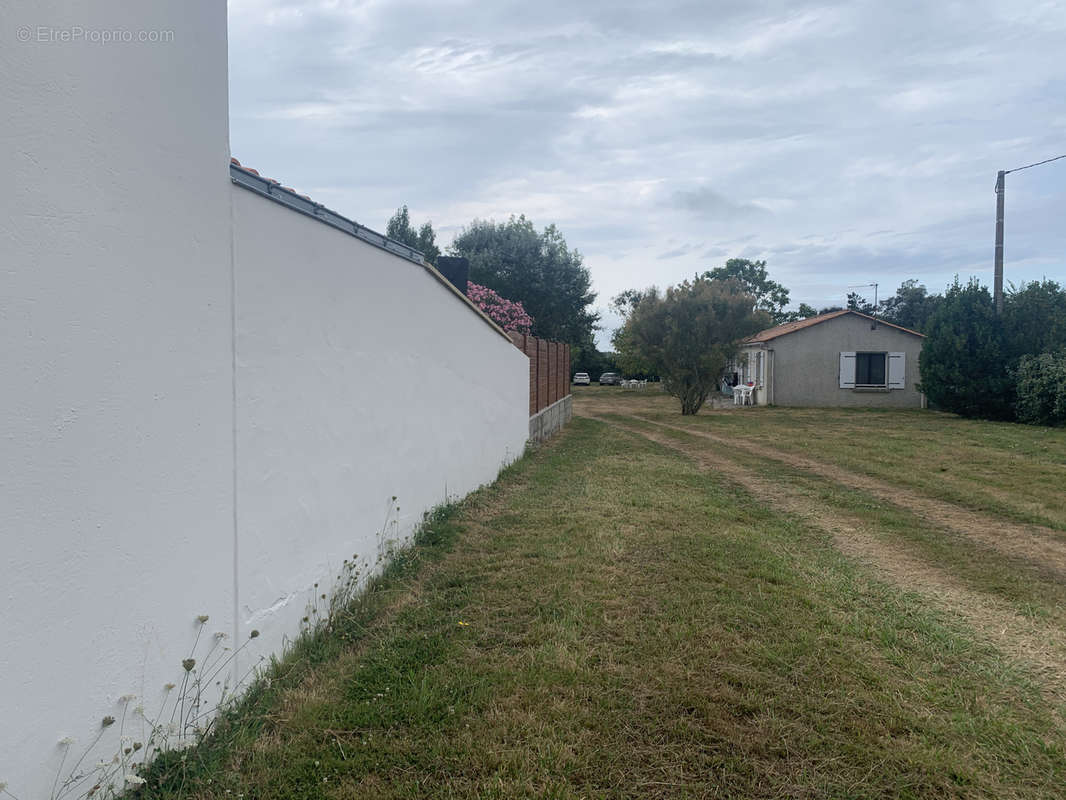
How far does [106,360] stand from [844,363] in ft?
86.6

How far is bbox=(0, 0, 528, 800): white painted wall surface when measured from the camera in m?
1.97

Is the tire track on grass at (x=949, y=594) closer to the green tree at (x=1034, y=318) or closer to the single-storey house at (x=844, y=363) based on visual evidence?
the green tree at (x=1034, y=318)

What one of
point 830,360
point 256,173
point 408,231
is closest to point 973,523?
point 256,173

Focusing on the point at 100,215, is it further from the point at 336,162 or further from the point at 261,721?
the point at 336,162

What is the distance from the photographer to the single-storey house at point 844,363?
25.3m

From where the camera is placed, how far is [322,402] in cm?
394

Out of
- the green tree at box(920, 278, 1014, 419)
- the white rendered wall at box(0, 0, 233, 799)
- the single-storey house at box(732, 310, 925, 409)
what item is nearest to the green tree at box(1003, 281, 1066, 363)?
the green tree at box(920, 278, 1014, 419)

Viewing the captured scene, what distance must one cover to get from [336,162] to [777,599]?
5.78m

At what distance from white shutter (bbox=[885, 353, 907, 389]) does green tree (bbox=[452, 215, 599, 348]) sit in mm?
13314

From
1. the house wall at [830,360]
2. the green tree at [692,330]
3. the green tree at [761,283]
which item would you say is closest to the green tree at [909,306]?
the green tree at [761,283]

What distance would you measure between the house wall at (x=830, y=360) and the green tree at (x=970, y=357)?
404cm

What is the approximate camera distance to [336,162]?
7160 mm

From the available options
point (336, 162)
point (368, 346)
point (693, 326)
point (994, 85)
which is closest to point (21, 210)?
point (368, 346)

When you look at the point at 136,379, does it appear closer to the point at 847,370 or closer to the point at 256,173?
the point at 256,173
